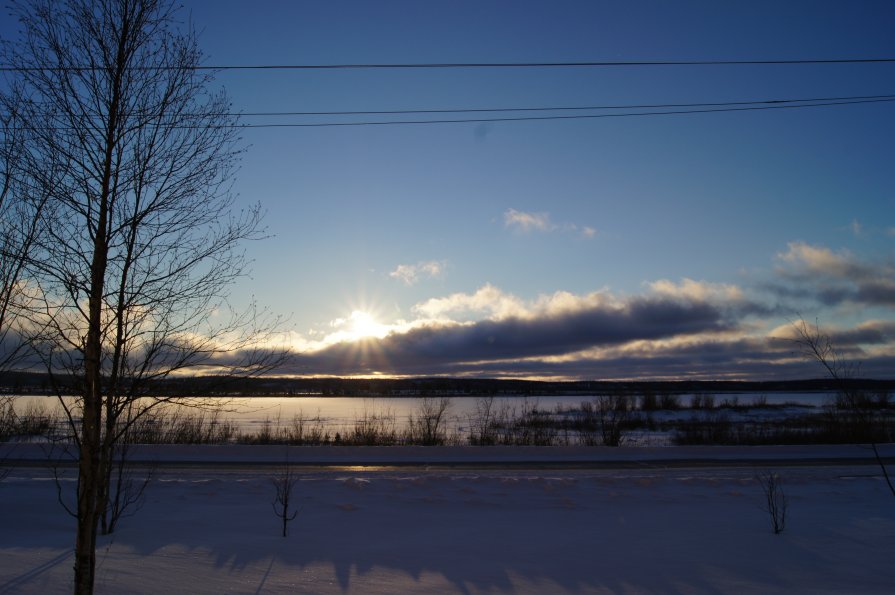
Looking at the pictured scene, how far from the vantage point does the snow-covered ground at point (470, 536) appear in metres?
6.80

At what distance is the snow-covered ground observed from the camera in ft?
22.3

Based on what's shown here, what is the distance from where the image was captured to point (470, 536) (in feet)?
29.2

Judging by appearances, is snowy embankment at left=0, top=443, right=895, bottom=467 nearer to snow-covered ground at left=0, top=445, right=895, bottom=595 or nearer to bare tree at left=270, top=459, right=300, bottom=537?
snow-covered ground at left=0, top=445, right=895, bottom=595

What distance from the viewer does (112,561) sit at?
722cm

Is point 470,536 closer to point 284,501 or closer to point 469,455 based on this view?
point 284,501

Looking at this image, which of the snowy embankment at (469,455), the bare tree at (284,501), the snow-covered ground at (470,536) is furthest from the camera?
the snowy embankment at (469,455)

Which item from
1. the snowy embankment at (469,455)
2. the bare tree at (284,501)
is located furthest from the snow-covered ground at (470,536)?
the snowy embankment at (469,455)

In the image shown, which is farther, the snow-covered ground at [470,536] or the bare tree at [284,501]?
the bare tree at [284,501]

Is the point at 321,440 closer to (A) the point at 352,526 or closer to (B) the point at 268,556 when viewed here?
(A) the point at 352,526

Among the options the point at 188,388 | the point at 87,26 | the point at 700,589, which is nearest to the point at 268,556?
the point at 188,388

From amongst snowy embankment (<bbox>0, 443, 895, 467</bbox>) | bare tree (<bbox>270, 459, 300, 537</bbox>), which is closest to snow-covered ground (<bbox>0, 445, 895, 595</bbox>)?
bare tree (<bbox>270, 459, 300, 537</bbox>)

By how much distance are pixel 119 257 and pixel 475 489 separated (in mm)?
9177

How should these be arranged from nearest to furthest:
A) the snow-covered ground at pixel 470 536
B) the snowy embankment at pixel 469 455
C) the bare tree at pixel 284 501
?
the snow-covered ground at pixel 470 536 < the bare tree at pixel 284 501 < the snowy embankment at pixel 469 455

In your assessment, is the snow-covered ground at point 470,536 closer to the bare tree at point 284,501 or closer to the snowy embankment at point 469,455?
the bare tree at point 284,501
